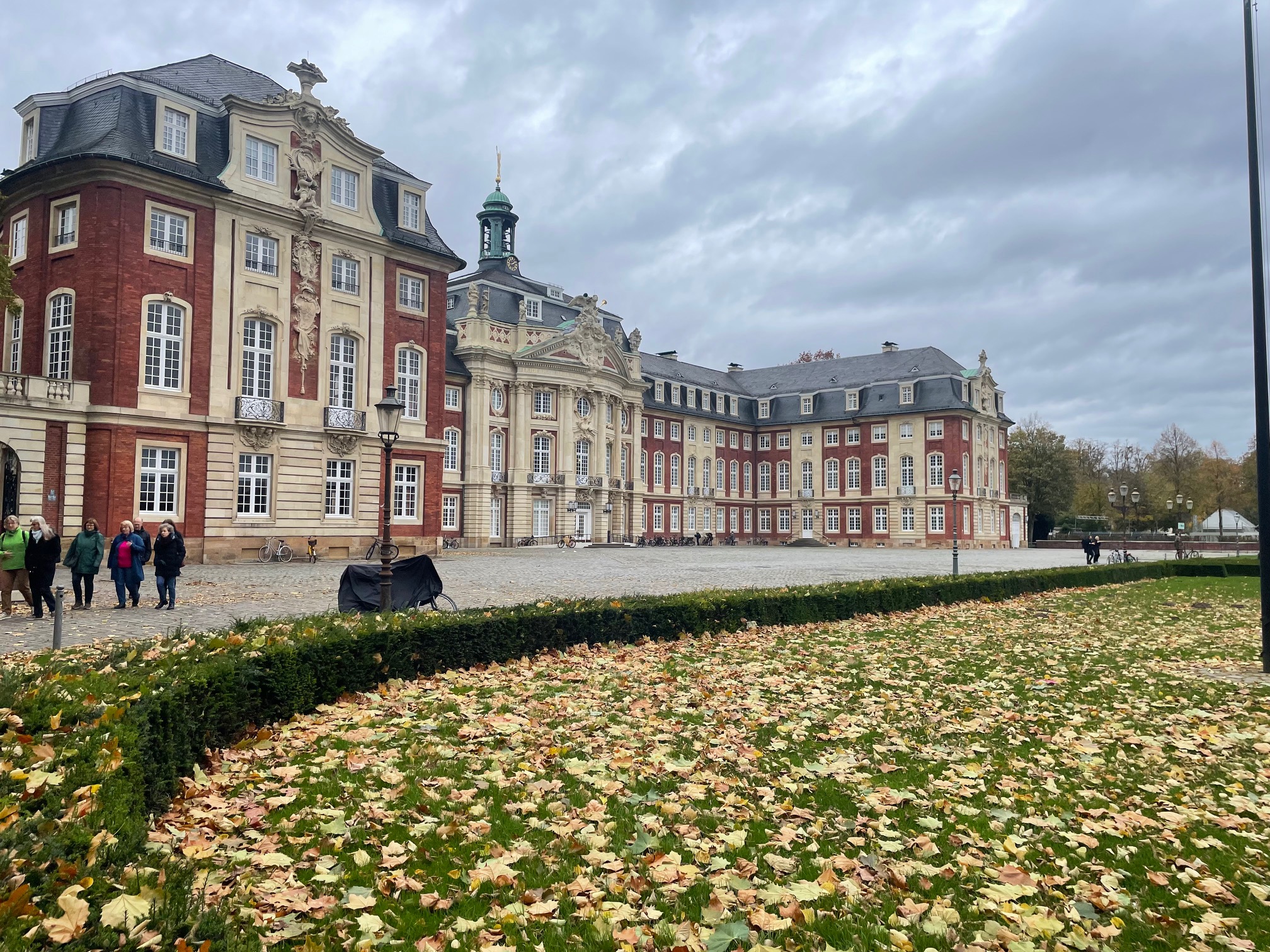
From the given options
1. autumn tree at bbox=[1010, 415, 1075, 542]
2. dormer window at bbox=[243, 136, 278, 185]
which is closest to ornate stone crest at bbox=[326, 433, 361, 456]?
dormer window at bbox=[243, 136, 278, 185]

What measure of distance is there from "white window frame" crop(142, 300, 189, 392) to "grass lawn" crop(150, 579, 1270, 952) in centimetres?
2343

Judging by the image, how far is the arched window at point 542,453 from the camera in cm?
5544

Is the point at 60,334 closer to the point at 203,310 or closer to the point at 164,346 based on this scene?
the point at 164,346

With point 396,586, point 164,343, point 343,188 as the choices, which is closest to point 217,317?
point 164,343

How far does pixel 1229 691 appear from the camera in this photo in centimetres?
927

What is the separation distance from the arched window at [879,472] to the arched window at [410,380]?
47268 mm

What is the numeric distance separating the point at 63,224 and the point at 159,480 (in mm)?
9299

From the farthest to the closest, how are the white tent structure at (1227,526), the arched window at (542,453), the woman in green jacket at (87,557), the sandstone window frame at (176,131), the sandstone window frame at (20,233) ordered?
the white tent structure at (1227,526)
the arched window at (542,453)
the sandstone window frame at (20,233)
the sandstone window frame at (176,131)
the woman in green jacket at (87,557)

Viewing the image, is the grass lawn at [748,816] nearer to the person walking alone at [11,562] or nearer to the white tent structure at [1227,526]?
the person walking alone at [11,562]

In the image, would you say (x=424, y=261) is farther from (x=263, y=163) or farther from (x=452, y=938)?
(x=452, y=938)

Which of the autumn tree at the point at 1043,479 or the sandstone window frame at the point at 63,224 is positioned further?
the autumn tree at the point at 1043,479

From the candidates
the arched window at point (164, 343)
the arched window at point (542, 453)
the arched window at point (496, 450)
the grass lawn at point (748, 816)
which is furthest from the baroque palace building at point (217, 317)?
the arched window at point (542, 453)

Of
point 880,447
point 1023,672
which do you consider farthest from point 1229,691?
point 880,447

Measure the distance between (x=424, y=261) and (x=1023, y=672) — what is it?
31.5m
